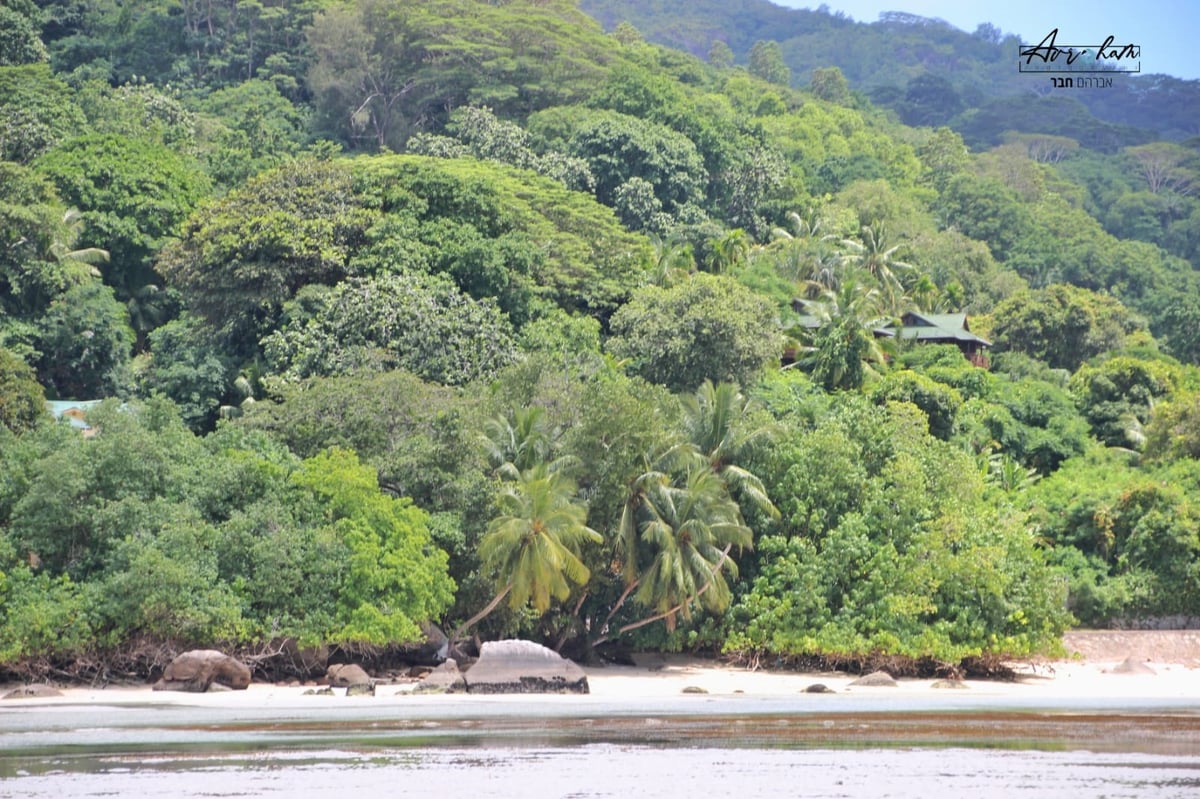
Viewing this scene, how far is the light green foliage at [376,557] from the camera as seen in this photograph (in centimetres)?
3203

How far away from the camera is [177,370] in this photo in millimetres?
46312

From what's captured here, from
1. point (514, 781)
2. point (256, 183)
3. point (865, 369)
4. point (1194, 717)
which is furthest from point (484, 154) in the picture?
point (514, 781)

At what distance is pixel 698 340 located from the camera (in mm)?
45688

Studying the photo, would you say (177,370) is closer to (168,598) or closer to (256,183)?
(256,183)

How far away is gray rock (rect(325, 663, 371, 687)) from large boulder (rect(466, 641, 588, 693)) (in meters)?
2.16

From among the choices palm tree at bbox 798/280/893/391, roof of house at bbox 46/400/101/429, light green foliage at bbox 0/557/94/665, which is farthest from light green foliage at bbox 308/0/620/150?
light green foliage at bbox 0/557/94/665

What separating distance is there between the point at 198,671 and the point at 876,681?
14359 mm

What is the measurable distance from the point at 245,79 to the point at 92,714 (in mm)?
62072

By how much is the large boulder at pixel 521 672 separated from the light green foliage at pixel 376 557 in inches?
61.4

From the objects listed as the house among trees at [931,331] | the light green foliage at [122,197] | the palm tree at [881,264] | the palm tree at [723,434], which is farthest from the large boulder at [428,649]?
the palm tree at [881,264]

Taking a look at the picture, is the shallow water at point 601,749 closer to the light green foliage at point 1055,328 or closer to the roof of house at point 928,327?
the roof of house at point 928,327

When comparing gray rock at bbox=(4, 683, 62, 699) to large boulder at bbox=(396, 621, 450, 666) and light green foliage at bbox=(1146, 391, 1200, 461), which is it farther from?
light green foliage at bbox=(1146, 391, 1200, 461)

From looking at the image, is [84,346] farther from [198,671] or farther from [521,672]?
[521,672]

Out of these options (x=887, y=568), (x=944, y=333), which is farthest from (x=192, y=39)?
(x=887, y=568)
